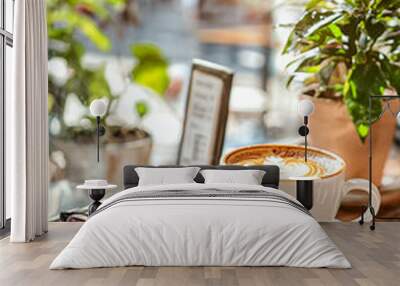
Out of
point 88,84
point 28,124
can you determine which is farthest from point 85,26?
point 28,124

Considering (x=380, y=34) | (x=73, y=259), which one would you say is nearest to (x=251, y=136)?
(x=380, y=34)

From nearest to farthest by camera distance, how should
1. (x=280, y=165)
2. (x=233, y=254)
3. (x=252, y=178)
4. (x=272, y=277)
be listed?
(x=272, y=277), (x=233, y=254), (x=252, y=178), (x=280, y=165)

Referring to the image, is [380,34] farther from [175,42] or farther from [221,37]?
[175,42]

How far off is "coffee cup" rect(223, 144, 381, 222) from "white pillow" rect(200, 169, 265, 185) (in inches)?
14.5

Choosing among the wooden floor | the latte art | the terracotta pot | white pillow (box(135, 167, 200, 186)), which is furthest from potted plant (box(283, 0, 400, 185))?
the wooden floor

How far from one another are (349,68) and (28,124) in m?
2.95

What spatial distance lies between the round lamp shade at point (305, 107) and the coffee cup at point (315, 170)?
0.42m

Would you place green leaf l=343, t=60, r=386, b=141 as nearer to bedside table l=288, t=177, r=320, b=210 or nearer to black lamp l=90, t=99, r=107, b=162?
bedside table l=288, t=177, r=320, b=210

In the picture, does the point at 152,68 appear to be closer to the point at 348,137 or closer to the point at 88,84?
the point at 88,84

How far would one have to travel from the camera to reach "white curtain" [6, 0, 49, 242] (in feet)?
16.0

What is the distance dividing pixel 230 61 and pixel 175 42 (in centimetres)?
57

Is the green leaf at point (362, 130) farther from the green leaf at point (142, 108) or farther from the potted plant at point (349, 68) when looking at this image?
the green leaf at point (142, 108)

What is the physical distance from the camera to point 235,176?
5367 mm

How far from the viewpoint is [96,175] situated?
6.16m
